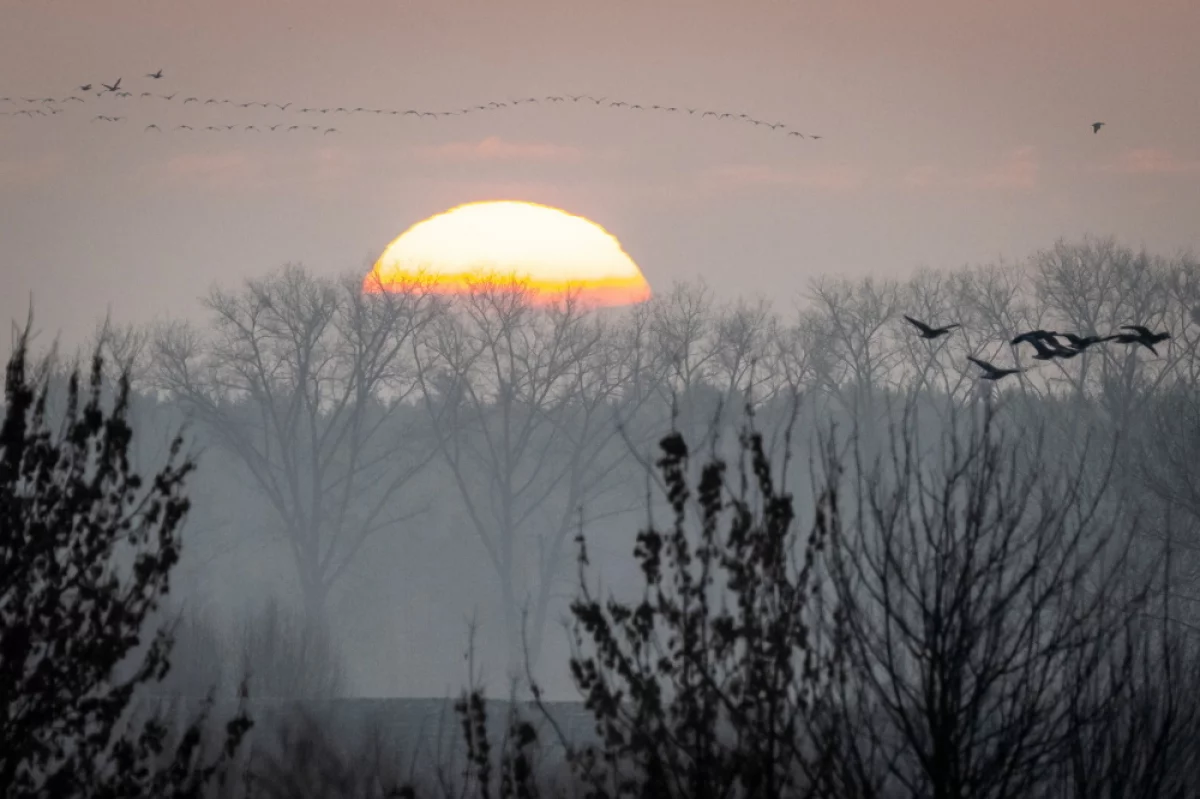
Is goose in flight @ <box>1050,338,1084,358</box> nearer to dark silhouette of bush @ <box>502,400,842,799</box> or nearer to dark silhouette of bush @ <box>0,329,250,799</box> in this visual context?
dark silhouette of bush @ <box>502,400,842,799</box>

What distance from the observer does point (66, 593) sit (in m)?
5.99

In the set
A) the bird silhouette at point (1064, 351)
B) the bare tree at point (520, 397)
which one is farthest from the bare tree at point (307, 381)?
the bird silhouette at point (1064, 351)

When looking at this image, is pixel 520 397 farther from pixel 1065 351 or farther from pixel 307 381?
pixel 1065 351

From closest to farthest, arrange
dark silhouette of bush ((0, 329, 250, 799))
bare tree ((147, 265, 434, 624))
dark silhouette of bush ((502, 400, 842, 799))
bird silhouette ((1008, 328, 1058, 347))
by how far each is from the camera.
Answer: dark silhouette of bush ((502, 400, 842, 799)) < dark silhouette of bush ((0, 329, 250, 799)) < bird silhouette ((1008, 328, 1058, 347)) < bare tree ((147, 265, 434, 624))

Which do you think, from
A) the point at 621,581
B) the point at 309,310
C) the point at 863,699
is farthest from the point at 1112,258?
the point at 863,699

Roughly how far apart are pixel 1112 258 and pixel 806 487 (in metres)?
14.0

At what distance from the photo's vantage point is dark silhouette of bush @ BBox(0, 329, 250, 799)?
5676 mm

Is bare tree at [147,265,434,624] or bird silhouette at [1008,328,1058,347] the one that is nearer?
bird silhouette at [1008,328,1058,347]

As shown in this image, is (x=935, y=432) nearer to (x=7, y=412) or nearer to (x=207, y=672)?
(x=207, y=672)

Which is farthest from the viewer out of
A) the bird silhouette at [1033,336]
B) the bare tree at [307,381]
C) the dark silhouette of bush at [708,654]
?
the bare tree at [307,381]

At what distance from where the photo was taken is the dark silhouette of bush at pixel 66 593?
5676mm

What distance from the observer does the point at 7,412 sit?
18.9ft

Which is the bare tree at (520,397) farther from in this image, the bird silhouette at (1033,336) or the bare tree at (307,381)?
the bird silhouette at (1033,336)

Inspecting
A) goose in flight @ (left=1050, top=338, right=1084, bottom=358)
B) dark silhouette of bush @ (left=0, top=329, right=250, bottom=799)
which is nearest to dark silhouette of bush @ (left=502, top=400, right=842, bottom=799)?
dark silhouette of bush @ (left=0, top=329, right=250, bottom=799)
